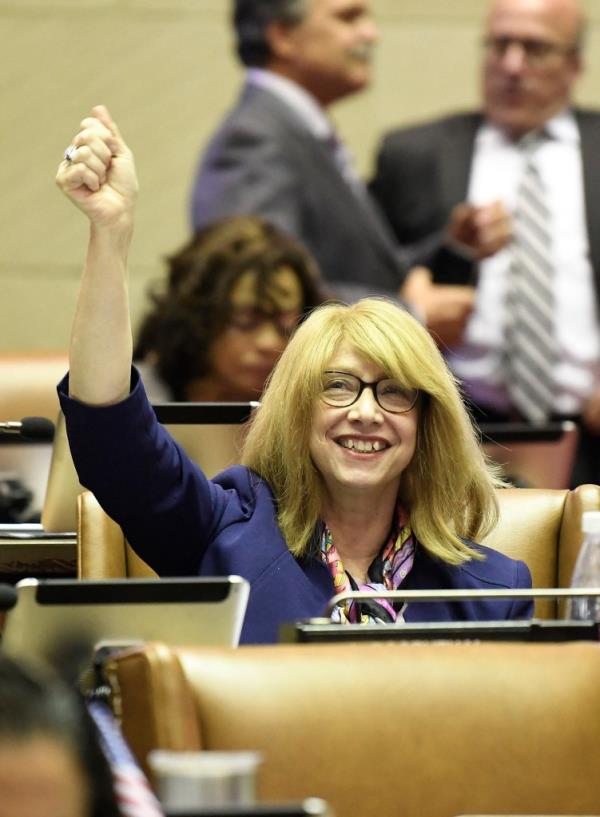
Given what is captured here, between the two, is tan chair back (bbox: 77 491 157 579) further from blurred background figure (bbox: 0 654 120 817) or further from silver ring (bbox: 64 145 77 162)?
blurred background figure (bbox: 0 654 120 817)

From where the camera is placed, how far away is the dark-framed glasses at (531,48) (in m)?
5.57

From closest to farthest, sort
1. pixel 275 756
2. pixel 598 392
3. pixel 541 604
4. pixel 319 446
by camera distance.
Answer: pixel 275 756 → pixel 319 446 → pixel 541 604 → pixel 598 392

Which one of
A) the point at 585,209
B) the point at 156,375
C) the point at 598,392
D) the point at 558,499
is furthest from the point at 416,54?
the point at 558,499

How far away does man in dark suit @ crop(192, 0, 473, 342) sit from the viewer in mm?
5402

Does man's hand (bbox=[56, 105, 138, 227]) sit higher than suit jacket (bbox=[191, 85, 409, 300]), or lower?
lower

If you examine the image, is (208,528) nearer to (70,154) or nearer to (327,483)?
(327,483)

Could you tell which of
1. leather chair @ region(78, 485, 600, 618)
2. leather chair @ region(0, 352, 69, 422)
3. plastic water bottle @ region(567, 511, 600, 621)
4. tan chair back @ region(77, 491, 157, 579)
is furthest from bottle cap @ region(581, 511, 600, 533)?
leather chair @ region(0, 352, 69, 422)

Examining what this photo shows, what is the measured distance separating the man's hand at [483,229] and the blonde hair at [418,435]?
2.89 m

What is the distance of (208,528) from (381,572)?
0.90 ft

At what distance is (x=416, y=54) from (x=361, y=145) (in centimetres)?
39

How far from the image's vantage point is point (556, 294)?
18.2ft

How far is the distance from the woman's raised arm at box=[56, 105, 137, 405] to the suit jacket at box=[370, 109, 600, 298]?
337 centimetres

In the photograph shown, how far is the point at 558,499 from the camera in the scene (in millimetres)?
2918

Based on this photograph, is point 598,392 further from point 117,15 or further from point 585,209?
point 117,15
